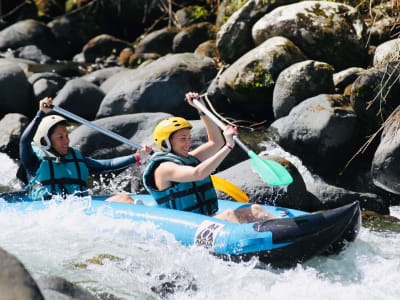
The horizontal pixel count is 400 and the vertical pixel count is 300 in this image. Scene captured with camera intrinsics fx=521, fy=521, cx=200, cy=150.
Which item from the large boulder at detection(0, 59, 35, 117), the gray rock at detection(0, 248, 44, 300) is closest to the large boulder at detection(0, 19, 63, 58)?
the large boulder at detection(0, 59, 35, 117)

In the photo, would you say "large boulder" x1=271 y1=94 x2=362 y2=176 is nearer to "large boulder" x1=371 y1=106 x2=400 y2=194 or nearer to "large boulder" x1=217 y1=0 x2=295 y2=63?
"large boulder" x1=371 y1=106 x2=400 y2=194

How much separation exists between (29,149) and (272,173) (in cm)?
236

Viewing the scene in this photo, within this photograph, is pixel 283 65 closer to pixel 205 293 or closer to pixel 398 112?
pixel 398 112

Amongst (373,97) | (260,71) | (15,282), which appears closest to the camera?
(15,282)

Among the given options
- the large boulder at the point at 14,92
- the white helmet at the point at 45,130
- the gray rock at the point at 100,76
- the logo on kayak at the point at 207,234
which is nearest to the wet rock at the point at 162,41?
the gray rock at the point at 100,76

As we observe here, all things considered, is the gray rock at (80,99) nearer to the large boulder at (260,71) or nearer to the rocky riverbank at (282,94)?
the rocky riverbank at (282,94)

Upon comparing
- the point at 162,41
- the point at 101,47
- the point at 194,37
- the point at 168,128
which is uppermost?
the point at 168,128

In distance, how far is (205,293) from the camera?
3.49 metres

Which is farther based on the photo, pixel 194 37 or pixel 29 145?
pixel 194 37

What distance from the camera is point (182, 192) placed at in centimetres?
417

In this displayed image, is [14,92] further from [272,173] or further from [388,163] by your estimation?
[272,173]

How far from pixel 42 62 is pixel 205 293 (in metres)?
11.5

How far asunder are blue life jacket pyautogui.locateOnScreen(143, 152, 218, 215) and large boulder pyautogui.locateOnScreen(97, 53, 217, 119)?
4.40 meters

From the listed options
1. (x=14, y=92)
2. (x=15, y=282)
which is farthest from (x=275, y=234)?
(x=14, y=92)
